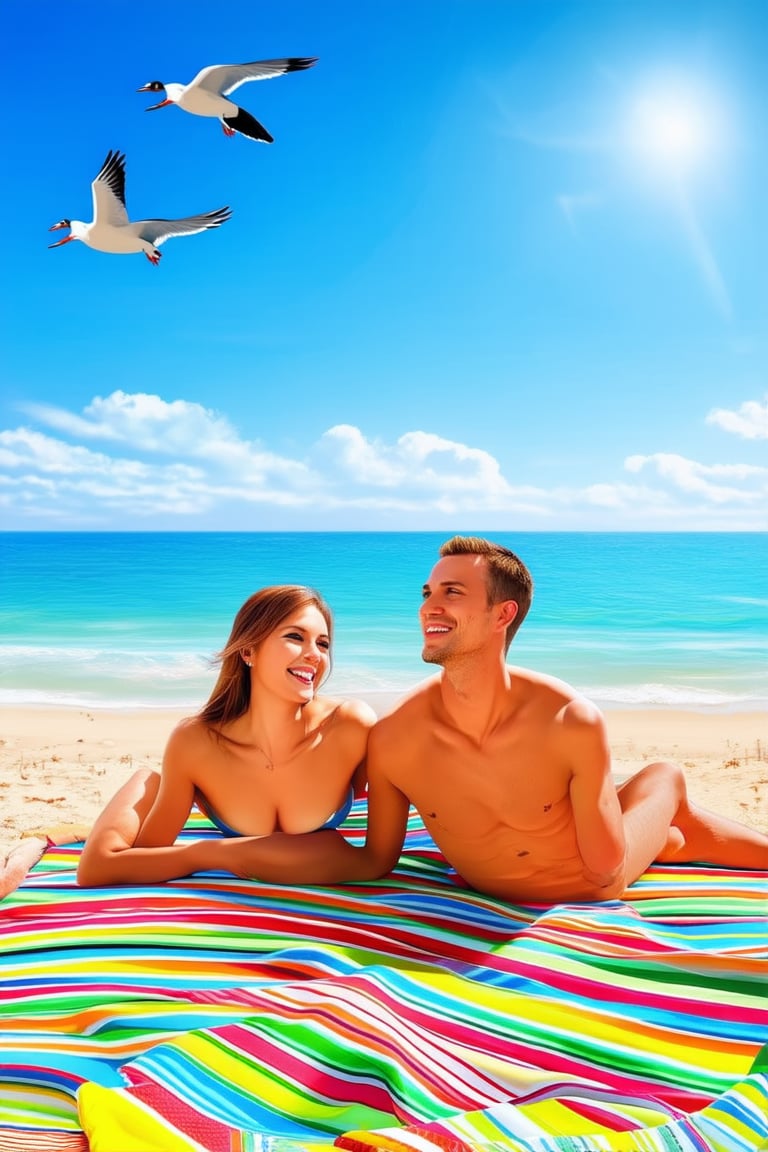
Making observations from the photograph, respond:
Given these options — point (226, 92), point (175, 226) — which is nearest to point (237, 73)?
point (226, 92)

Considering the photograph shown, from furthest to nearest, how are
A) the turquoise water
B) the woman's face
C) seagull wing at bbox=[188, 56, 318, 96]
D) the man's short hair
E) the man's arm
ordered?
the turquoise water
seagull wing at bbox=[188, 56, 318, 96]
the woman's face
the man's short hair
the man's arm

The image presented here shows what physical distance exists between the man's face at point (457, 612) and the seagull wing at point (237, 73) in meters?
4.81

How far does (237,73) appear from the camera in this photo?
6.54 metres

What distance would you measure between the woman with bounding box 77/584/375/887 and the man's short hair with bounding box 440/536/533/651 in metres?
0.74

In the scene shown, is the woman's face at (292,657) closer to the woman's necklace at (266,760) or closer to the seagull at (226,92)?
the woman's necklace at (266,760)

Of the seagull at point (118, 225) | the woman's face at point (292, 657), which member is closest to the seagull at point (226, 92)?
the seagull at point (118, 225)

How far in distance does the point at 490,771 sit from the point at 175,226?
5988 mm

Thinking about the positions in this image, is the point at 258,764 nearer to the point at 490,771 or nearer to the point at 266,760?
the point at 266,760

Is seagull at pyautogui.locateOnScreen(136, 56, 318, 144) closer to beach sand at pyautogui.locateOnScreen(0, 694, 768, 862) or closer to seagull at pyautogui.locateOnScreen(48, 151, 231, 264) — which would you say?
seagull at pyautogui.locateOnScreen(48, 151, 231, 264)

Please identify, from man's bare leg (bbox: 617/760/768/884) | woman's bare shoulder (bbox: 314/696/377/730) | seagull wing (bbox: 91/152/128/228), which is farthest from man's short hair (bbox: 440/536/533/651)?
seagull wing (bbox: 91/152/128/228)

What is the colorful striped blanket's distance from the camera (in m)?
1.93

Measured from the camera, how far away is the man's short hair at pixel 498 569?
3.12 metres

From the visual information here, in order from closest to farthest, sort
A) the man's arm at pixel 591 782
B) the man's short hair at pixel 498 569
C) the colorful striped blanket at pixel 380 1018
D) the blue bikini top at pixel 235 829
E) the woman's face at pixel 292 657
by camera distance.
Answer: the colorful striped blanket at pixel 380 1018, the man's arm at pixel 591 782, the man's short hair at pixel 498 569, the woman's face at pixel 292 657, the blue bikini top at pixel 235 829

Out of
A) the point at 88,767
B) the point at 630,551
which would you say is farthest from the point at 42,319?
the point at 88,767
